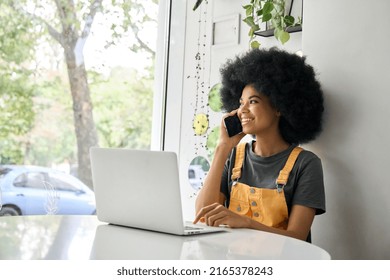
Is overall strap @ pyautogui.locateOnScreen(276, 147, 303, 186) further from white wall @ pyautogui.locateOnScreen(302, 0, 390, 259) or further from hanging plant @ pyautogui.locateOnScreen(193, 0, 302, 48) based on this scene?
hanging plant @ pyautogui.locateOnScreen(193, 0, 302, 48)

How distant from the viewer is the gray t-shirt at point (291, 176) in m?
2.27

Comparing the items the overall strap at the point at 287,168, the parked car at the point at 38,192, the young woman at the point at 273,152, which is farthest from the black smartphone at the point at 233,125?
the parked car at the point at 38,192

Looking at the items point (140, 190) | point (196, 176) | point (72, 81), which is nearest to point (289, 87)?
point (140, 190)

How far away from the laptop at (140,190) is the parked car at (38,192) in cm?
158

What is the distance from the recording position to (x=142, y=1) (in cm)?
371

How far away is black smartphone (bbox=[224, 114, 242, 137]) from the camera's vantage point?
2586mm

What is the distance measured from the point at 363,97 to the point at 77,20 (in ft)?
6.47

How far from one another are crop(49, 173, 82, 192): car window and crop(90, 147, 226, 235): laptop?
1611mm

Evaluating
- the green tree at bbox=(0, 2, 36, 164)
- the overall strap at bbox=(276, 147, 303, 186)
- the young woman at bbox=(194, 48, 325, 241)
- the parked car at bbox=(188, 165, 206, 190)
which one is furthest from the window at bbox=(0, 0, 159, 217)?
the overall strap at bbox=(276, 147, 303, 186)

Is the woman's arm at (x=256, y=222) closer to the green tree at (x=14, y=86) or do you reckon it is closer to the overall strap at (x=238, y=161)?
the overall strap at (x=238, y=161)

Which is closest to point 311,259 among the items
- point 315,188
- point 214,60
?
point 315,188

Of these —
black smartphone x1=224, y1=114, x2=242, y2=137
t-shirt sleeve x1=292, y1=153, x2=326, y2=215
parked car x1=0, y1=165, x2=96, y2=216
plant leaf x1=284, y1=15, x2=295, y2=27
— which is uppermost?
plant leaf x1=284, y1=15, x2=295, y2=27

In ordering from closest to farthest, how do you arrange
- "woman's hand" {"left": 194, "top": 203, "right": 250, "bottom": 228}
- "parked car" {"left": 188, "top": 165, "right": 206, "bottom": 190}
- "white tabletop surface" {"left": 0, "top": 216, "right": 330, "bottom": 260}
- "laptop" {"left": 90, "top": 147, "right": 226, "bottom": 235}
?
"white tabletop surface" {"left": 0, "top": 216, "right": 330, "bottom": 260} < "laptop" {"left": 90, "top": 147, "right": 226, "bottom": 235} < "woman's hand" {"left": 194, "top": 203, "right": 250, "bottom": 228} < "parked car" {"left": 188, "top": 165, "right": 206, "bottom": 190}

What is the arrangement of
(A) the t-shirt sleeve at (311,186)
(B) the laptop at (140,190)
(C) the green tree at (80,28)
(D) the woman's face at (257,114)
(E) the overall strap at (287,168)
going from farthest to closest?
(C) the green tree at (80,28)
(D) the woman's face at (257,114)
(E) the overall strap at (287,168)
(A) the t-shirt sleeve at (311,186)
(B) the laptop at (140,190)
